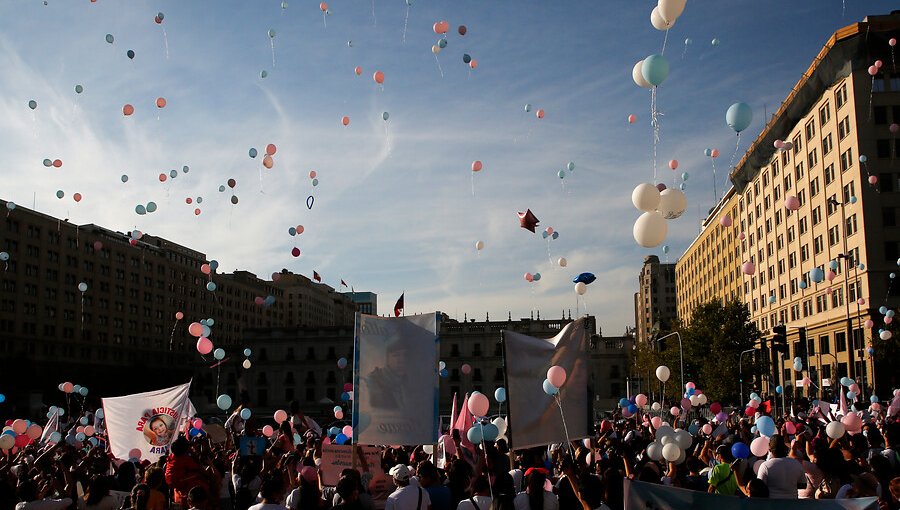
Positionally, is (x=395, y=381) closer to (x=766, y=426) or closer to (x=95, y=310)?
(x=766, y=426)

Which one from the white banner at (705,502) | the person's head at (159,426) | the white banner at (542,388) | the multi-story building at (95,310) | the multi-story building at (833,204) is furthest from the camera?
the multi-story building at (95,310)

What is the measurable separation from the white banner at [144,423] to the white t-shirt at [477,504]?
26.0 feet

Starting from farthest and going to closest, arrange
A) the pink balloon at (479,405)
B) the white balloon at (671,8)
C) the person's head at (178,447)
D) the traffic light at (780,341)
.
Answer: the traffic light at (780,341), the white balloon at (671,8), the pink balloon at (479,405), the person's head at (178,447)

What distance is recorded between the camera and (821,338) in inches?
2147

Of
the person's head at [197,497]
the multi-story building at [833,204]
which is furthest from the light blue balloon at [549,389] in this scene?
the multi-story building at [833,204]

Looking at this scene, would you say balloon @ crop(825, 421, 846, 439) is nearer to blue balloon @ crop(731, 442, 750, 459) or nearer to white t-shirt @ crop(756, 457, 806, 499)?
blue balloon @ crop(731, 442, 750, 459)

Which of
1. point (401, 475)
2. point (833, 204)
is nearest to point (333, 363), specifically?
point (833, 204)

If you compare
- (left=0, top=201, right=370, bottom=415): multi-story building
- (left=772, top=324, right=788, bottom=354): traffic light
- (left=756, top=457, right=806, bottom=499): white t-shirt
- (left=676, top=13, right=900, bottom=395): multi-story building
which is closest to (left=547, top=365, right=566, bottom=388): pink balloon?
(left=756, top=457, right=806, bottom=499): white t-shirt

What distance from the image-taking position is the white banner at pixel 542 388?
8.50m

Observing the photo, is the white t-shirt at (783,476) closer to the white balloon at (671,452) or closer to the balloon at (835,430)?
the white balloon at (671,452)

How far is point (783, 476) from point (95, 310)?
92628 mm

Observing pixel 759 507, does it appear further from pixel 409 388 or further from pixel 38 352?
pixel 38 352

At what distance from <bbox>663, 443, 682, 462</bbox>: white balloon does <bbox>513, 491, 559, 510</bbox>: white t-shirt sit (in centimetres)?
256

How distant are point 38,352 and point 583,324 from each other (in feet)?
275
